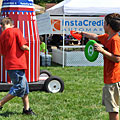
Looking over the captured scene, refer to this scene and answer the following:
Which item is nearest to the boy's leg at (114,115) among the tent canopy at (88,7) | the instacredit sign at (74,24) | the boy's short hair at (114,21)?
the boy's short hair at (114,21)

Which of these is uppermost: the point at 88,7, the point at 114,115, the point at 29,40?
the point at 88,7

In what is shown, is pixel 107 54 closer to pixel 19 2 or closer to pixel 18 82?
pixel 18 82

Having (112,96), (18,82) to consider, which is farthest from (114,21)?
(18,82)

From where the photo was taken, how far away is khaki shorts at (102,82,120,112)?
4.14 m

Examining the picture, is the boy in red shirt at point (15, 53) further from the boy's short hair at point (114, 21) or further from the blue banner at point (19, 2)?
the blue banner at point (19, 2)

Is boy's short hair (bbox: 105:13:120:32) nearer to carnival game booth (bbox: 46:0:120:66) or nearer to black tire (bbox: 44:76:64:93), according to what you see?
black tire (bbox: 44:76:64:93)

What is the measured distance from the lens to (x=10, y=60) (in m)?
5.17

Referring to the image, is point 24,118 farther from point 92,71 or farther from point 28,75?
point 92,71

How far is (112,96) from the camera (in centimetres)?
414

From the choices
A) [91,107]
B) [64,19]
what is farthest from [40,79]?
[64,19]

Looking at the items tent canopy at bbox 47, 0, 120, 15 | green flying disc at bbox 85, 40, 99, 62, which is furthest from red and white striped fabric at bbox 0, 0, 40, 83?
tent canopy at bbox 47, 0, 120, 15

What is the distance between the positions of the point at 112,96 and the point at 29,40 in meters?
3.56

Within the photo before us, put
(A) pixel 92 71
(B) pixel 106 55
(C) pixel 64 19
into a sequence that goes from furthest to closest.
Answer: (C) pixel 64 19 → (A) pixel 92 71 → (B) pixel 106 55

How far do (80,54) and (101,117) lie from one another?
8.17m
